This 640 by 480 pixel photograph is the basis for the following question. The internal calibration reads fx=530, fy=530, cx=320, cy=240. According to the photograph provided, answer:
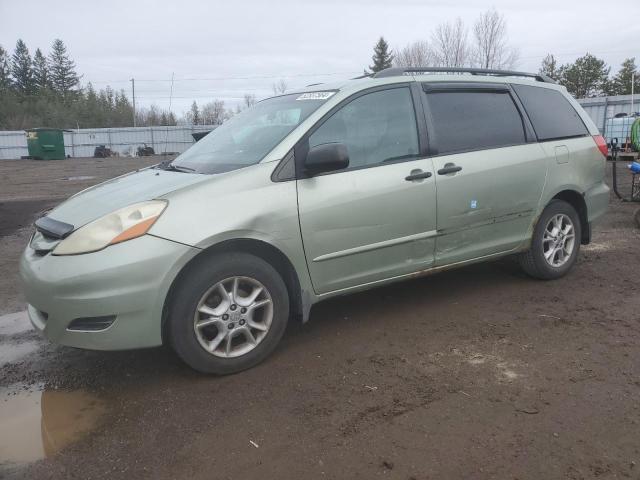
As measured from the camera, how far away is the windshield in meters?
3.56

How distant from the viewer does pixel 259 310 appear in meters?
3.38

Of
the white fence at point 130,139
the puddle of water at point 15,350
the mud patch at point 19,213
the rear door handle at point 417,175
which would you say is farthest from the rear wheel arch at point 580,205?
the white fence at point 130,139

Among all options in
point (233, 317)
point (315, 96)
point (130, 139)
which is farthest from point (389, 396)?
point (130, 139)

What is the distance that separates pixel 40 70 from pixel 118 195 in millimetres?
87686

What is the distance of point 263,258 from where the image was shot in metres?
3.43

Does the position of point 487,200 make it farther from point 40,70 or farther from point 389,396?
point 40,70

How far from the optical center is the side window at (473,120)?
13.4 feet

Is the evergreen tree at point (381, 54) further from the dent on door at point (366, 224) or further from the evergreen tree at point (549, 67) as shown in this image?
the dent on door at point (366, 224)

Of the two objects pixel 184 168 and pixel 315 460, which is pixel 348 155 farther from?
pixel 315 460

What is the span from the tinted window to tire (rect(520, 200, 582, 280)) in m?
0.64

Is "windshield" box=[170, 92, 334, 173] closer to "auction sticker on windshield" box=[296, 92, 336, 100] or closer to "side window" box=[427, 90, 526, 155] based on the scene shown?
"auction sticker on windshield" box=[296, 92, 336, 100]

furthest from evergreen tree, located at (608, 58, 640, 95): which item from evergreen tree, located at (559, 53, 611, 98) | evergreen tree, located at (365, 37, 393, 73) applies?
evergreen tree, located at (365, 37, 393, 73)

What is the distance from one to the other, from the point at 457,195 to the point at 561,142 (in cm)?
144

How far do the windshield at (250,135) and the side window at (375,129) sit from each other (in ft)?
0.62
